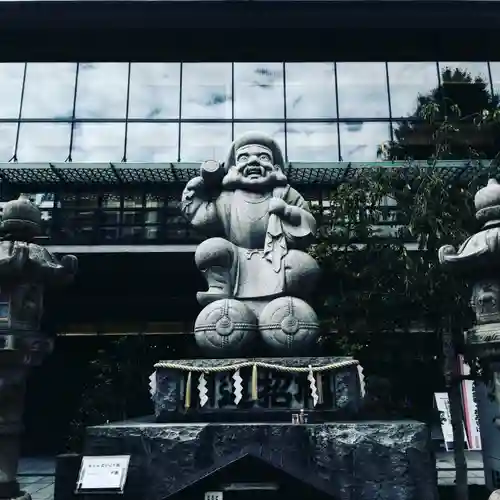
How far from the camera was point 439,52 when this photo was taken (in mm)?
14172

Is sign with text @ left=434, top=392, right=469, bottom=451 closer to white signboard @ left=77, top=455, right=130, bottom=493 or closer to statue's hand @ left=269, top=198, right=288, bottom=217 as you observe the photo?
statue's hand @ left=269, top=198, right=288, bottom=217


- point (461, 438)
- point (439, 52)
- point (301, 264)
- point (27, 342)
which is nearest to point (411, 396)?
point (461, 438)

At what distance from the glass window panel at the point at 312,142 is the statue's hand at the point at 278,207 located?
7.46 m

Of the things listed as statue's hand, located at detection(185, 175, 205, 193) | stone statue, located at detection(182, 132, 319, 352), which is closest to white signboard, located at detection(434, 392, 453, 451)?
stone statue, located at detection(182, 132, 319, 352)

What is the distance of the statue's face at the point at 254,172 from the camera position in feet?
20.1

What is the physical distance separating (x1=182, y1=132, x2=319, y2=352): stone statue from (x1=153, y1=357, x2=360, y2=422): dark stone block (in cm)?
31

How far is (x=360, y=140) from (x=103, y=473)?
35.9 ft

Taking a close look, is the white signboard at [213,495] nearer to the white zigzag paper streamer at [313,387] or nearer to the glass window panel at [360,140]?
the white zigzag paper streamer at [313,387]

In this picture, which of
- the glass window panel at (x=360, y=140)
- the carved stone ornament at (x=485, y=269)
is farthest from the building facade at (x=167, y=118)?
the carved stone ornament at (x=485, y=269)

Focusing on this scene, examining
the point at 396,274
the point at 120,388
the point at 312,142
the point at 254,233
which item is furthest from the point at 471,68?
the point at 120,388

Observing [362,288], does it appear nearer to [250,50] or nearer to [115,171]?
[115,171]

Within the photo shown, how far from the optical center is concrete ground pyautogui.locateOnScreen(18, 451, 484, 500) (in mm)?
8625

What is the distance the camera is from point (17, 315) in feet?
16.3

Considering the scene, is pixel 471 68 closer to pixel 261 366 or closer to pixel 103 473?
pixel 261 366
